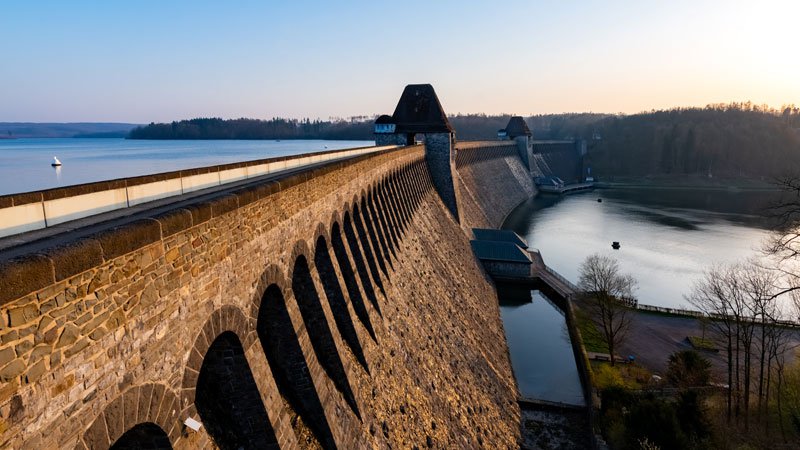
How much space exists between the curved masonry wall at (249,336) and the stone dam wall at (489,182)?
84.0 feet

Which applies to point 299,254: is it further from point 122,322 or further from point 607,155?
point 607,155

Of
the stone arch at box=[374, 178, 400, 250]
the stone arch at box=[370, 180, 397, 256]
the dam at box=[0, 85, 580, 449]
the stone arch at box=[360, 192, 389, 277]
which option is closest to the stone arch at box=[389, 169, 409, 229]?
the stone arch at box=[374, 178, 400, 250]

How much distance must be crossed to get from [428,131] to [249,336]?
118 feet

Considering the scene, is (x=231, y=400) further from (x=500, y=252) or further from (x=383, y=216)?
(x=500, y=252)

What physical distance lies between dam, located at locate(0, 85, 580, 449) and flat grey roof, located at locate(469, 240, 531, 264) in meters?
17.1

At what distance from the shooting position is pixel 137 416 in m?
4.73

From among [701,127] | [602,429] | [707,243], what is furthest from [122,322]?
[701,127]

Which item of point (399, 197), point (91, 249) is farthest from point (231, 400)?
point (399, 197)

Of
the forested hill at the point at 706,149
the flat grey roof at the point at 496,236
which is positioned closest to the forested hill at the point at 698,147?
the forested hill at the point at 706,149

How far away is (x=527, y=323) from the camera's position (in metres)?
32.6

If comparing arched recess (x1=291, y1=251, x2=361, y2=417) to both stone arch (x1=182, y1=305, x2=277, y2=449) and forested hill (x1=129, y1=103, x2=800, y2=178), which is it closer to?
stone arch (x1=182, y1=305, x2=277, y2=449)

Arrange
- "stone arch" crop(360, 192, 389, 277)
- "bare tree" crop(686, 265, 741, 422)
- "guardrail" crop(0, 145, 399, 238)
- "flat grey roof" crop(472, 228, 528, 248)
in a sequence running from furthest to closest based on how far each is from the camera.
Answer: "flat grey roof" crop(472, 228, 528, 248)
"bare tree" crop(686, 265, 741, 422)
"stone arch" crop(360, 192, 389, 277)
"guardrail" crop(0, 145, 399, 238)

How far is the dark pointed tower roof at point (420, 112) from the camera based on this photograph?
41625mm

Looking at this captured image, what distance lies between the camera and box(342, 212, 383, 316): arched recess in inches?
601
